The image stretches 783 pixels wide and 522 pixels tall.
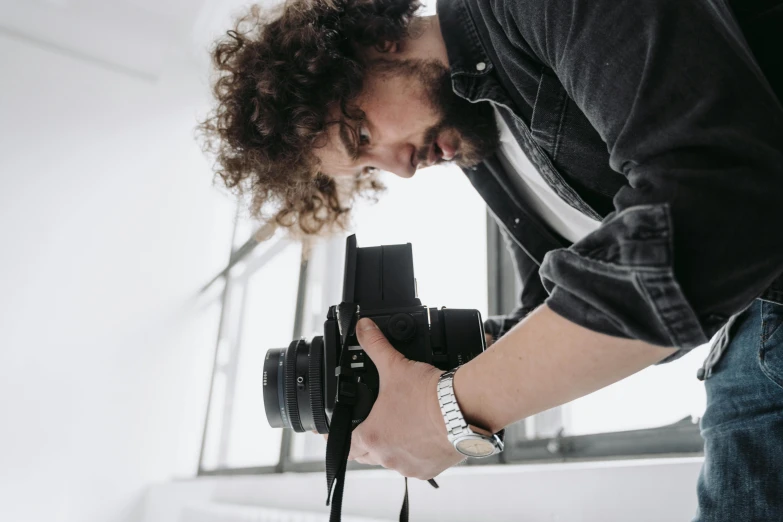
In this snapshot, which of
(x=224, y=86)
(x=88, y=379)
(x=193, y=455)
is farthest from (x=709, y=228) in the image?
(x=193, y=455)

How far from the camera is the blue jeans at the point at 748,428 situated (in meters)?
0.54

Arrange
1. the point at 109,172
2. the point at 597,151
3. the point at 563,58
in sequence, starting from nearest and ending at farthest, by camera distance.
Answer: the point at 563,58
the point at 597,151
the point at 109,172

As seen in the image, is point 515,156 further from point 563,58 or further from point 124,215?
point 124,215

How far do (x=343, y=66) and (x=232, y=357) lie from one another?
2767 mm

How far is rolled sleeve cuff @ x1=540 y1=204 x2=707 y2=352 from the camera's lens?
0.36m

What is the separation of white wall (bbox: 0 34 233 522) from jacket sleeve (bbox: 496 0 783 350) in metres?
2.97

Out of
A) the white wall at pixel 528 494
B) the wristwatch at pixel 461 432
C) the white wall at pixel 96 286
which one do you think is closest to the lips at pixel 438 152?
the wristwatch at pixel 461 432

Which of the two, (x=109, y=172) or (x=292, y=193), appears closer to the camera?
(x=292, y=193)

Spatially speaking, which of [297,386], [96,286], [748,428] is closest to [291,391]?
[297,386]

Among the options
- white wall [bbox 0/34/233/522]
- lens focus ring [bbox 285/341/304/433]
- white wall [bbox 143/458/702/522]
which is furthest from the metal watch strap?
white wall [bbox 0/34/233/522]

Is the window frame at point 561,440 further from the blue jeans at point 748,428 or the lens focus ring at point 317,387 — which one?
the lens focus ring at point 317,387

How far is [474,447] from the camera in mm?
512

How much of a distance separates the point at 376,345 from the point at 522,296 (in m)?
0.43

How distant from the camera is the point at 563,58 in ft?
1.53
